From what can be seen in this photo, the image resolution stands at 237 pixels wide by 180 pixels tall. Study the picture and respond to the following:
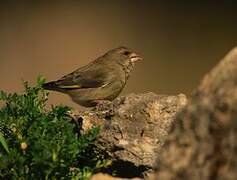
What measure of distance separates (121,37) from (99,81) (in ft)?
9.57

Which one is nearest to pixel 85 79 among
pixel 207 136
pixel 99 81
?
pixel 99 81

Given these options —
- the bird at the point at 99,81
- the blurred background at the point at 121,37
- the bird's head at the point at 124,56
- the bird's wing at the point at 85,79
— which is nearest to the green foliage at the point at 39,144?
the bird at the point at 99,81

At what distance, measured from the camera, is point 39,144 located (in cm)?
491

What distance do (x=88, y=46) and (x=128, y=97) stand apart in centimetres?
574

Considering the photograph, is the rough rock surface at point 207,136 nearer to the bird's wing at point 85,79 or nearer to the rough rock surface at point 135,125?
the rough rock surface at point 135,125

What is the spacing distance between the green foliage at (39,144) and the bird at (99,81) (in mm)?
2600

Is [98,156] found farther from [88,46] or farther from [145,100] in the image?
[88,46]

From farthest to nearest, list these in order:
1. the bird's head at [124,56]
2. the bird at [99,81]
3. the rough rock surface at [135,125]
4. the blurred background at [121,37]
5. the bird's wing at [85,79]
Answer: the blurred background at [121,37] < the bird's head at [124,56] < the bird's wing at [85,79] < the bird at [99,81] < the rough rock surface at [135,125]

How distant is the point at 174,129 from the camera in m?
3.52

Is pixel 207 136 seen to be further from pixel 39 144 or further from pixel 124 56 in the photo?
pixel 124 56

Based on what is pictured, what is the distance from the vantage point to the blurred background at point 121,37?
11.0 meters

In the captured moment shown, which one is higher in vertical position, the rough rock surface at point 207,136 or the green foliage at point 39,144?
the green foliage at point 39,144

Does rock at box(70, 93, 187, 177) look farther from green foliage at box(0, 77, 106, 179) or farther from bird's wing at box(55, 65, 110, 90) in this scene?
bird's wing at box(55, 65, 110, 90)

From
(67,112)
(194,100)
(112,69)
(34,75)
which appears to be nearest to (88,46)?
(34,75)
